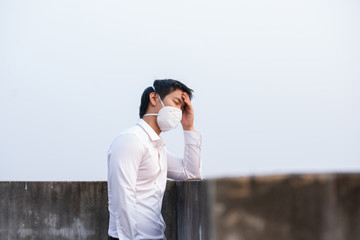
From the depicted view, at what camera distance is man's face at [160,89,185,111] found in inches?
117

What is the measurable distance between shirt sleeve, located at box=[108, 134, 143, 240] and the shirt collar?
0.60ft

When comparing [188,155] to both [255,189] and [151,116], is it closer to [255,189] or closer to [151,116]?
[151,116]

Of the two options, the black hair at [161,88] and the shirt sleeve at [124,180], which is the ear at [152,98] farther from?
the shirt sleeve at [124,180]

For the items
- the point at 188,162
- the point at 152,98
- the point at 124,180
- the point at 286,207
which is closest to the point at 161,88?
the point at 152,98

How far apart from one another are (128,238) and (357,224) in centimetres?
168

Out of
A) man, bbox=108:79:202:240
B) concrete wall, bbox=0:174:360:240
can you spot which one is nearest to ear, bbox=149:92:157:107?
man, bbox=108:79:202:240

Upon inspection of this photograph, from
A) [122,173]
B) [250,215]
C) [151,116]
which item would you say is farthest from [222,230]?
[151,116]

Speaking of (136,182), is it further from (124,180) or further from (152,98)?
(152,98)

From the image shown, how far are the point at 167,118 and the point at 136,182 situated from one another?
1.80 feet

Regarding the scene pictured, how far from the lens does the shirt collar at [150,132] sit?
2.66 metres

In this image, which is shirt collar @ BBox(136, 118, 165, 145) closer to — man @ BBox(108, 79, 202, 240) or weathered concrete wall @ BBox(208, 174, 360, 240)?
man @ BBox(108, 79, 202, 240)

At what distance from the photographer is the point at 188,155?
3195mm

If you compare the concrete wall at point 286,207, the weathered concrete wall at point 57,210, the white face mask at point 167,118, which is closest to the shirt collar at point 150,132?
the white face mask at point 167,118

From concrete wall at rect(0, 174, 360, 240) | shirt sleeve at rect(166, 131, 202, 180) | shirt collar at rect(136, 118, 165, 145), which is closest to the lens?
concrete wall at rect(0, 174, 360, 240)
